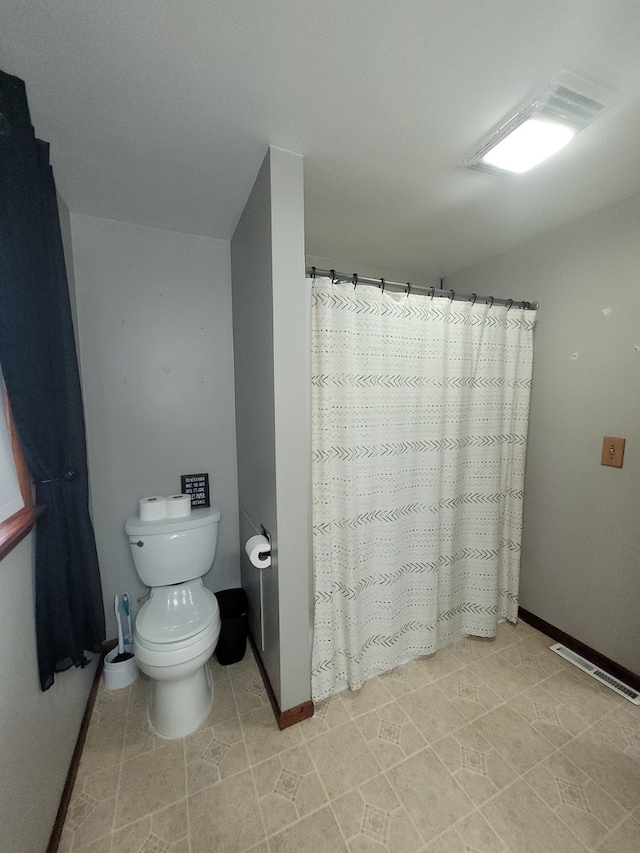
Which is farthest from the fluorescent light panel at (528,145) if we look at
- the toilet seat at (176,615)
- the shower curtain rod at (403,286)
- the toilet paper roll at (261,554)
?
the toilet seat at (176,615)

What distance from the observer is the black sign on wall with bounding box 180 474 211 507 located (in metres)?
1.87

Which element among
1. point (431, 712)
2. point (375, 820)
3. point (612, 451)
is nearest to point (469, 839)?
point (375, 820)

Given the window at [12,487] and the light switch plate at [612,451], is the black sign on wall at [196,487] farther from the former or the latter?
the light switch plate at [612,451]

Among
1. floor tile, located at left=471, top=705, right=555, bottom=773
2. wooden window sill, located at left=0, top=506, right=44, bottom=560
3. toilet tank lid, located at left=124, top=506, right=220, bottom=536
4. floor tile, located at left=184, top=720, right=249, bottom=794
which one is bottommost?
floor tile, located at left=471, top=705, right=555, bottom=773

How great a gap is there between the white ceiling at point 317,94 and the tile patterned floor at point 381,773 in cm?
235

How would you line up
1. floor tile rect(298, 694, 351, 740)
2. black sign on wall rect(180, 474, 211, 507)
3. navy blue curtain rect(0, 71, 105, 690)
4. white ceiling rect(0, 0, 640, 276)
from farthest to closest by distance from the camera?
1. black sign on wall rect(180, 474, 211, 507)
2. floor tile rect(298, 694, 351, 740)
3. navy blue curtain rect(0, 71, 105, 690)
4. white ceiling rect(0, 0, 640, 276)

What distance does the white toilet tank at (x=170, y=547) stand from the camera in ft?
5.10

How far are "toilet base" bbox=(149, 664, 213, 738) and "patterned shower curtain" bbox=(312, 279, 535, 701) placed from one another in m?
0.52

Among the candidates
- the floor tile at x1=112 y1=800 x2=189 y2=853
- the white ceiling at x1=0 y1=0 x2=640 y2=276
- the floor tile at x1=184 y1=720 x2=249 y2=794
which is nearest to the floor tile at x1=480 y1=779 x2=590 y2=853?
the floor tile at x1=184 y1=720 x2=249 y2=794

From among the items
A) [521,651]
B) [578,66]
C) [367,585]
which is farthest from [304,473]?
[521,651]

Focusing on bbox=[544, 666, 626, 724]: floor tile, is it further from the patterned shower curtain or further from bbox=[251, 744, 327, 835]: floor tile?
bbox=[251, 744, 327, 835]: floor tile

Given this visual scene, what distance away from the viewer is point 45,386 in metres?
1.00

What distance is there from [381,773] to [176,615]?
1.05 metres

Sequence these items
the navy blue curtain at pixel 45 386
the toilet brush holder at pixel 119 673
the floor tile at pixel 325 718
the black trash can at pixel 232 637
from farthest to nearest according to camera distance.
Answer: the black trash can at pixel 232 637 < the toilet brush holder at pixel 119 673 < the floor tile at pixel 325 718 < the navy blue curtain at pixel 45 386
